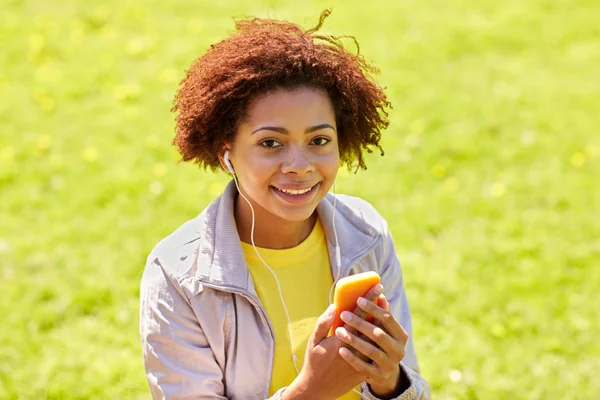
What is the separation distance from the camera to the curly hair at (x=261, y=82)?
7.88 ft

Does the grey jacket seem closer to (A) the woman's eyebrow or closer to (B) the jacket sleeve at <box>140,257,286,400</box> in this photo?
(B) the jacket sleeve at <box>140,257,286,400</box>

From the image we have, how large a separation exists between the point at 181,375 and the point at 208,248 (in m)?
0.40

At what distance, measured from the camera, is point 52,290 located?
445 centimetres

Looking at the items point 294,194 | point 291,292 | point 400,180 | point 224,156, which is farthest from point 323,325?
point 400,180

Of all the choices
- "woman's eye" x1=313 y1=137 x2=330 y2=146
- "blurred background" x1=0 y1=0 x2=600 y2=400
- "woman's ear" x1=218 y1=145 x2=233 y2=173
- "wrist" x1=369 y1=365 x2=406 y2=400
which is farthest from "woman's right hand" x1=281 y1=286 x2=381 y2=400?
"blurred background" x1=0 y1=0 x2=600 y2=400

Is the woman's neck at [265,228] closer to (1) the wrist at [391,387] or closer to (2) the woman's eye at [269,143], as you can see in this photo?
(2) the woman's eye at [269,143]

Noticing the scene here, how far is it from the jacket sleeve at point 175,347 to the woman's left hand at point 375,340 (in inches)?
17.8

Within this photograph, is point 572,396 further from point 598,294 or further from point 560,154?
point 560,154

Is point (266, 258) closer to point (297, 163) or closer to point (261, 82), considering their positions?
point (297, 163)

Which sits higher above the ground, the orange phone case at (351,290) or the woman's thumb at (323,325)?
the orange phone case at (351,290)

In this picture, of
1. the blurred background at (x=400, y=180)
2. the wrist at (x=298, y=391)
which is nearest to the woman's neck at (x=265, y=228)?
the wrist at (x=298, y=391)

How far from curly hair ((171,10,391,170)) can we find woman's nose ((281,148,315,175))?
0.66 ft

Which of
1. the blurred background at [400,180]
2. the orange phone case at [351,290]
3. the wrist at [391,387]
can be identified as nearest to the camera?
the orange phone case at [351,290]

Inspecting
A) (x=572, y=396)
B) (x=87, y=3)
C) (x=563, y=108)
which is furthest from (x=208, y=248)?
(x=87, y=3)
